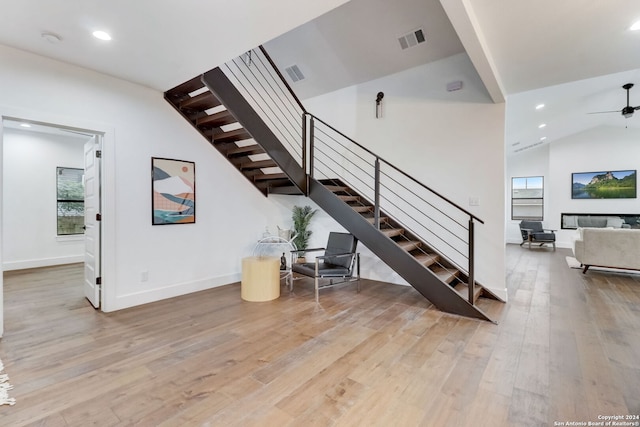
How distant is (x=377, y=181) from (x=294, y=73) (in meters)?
3.11

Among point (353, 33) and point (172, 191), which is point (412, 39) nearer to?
point (353, 33)

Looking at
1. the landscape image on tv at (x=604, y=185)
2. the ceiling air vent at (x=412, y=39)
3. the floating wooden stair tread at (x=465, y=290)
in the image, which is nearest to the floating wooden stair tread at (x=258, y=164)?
the ceiling air vent at (x=412, y=39)

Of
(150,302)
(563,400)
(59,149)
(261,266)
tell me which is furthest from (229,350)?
(59,149)

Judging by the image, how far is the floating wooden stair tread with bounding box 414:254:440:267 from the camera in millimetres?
3924

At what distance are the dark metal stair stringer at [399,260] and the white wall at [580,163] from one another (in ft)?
25.5

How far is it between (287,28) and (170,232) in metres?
3.05

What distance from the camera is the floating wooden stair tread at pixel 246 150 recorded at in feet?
13.6

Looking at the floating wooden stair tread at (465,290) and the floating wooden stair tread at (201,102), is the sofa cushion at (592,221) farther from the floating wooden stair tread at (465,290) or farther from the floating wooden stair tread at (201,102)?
the floating wooden stair tread at (201,102)

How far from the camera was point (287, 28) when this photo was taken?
100 inches

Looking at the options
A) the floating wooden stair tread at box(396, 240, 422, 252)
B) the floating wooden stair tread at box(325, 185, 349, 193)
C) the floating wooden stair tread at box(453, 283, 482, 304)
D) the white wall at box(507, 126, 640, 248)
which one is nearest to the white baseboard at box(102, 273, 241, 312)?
the floating wooden stair tread at box(325, 185, 349, 193)

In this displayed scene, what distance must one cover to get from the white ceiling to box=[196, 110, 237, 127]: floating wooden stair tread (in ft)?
1.97

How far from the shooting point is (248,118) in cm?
370

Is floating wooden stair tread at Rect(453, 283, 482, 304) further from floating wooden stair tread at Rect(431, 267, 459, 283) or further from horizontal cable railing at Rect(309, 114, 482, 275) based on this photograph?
horizontal cable railing at Rect(309, 114, 482, 275)

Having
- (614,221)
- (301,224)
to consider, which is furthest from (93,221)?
(614,221)
